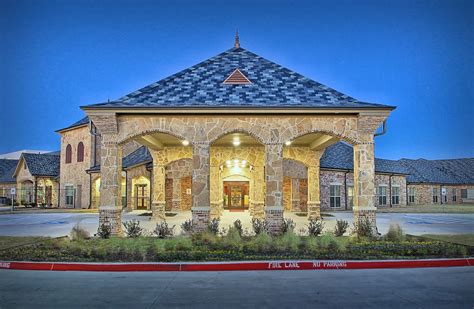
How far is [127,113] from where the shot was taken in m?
15.0

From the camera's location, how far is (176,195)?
2959 centimetres

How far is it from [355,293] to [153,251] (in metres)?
5.93

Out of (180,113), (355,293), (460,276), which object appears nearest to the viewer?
(355,293)

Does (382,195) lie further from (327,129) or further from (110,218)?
(110,218)

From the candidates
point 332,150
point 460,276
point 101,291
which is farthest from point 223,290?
point 332,150

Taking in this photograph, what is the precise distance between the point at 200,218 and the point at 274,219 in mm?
2801

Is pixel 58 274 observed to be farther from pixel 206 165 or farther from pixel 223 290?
pixel 206 165

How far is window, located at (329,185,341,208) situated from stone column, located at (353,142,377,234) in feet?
56.9

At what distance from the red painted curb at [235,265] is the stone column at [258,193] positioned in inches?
521

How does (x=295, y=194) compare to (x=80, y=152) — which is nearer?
(x=295, y=194)

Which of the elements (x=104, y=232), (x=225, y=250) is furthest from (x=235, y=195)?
(x=225, y=250)

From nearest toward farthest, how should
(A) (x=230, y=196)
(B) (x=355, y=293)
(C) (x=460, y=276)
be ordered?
(B) (x=355, y=293), (C) (x=460, y=276), (A) (x=230, y=196)

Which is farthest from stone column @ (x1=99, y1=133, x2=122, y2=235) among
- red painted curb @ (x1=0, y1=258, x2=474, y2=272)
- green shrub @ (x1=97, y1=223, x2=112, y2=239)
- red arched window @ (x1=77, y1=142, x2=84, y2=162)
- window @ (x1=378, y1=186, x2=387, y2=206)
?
window @ (x1=378, y1=186, x2=387, y2=206)

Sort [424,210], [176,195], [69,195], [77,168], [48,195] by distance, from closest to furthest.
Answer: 1. [176,195]
2. [424,210]
3. [77,168]
4. [69,195]
5. [48,195]
